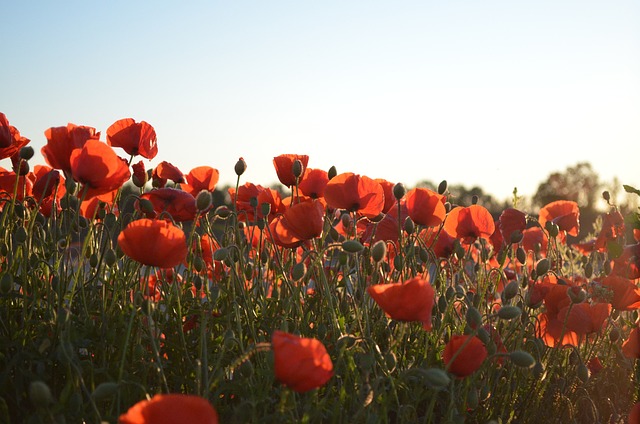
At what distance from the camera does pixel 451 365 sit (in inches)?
72.5

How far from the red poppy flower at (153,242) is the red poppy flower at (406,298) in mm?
460

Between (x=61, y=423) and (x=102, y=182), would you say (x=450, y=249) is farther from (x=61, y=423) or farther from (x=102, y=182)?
(x=61, y=423)

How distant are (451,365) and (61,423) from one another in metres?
0.89

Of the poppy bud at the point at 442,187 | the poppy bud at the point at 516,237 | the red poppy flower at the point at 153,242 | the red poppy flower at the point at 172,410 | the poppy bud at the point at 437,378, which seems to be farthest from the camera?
the poppy bud at the point at 442,187

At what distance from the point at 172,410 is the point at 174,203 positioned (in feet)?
3.97

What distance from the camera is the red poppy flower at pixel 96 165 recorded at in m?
2.03

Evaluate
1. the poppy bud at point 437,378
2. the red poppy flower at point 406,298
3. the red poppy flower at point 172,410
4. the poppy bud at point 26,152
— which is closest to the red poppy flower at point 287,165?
the poppy bud at point 26,152

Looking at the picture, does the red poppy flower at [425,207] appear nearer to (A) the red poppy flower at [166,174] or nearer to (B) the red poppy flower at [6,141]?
(A) the red poppy flower at [166,174]

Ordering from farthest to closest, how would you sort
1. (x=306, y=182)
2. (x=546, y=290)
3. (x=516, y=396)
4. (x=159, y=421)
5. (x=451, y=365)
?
1. (x=306, y=182)
2. (x=546, y=290)
3. (x=516, y=396)
4. (x=451, y=365)
5. (x=159, y=421)

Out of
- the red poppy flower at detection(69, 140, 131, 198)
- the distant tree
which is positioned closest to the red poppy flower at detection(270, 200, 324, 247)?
the red poppy flower at detection(69, 140, 131, 198)

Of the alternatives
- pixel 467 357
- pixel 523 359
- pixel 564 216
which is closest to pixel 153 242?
pixel 467 357

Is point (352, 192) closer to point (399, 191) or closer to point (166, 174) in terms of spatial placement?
point (399, 191)

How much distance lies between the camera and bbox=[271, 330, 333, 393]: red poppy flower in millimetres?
1356

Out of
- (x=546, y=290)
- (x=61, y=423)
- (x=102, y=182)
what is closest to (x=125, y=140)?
(x=102, y=182)
